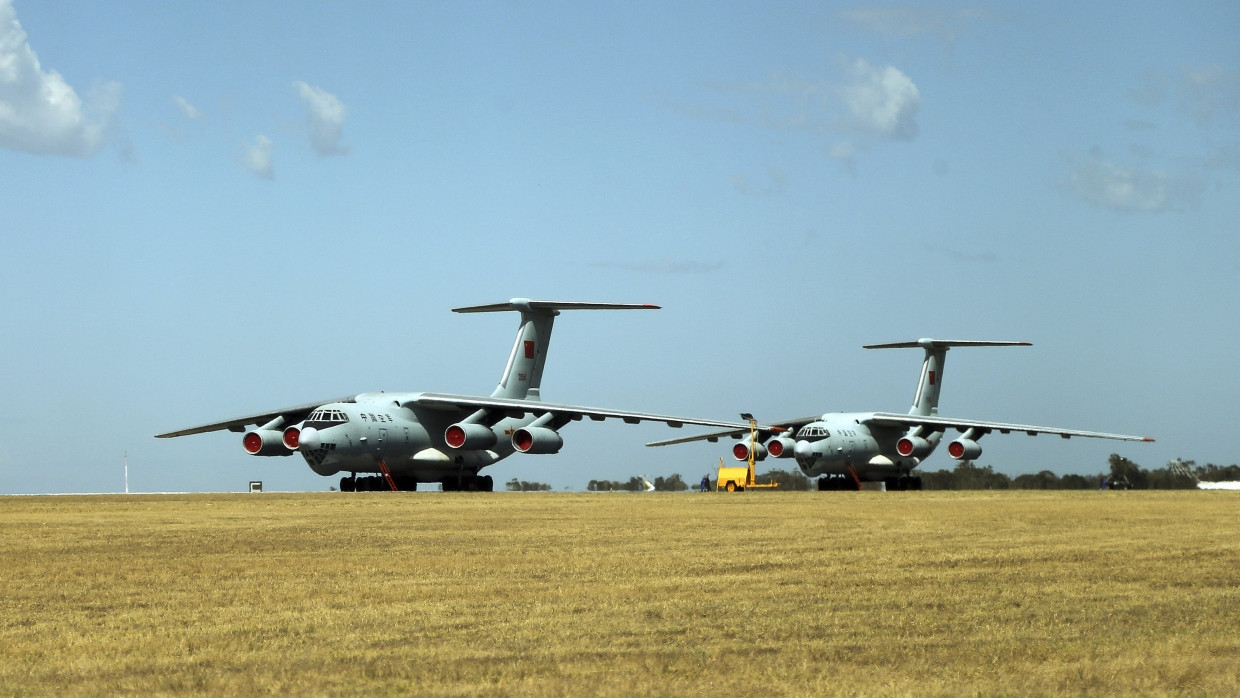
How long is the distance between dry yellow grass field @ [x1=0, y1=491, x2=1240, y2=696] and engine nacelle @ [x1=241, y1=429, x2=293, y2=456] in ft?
63.2

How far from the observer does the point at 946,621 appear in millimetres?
9211

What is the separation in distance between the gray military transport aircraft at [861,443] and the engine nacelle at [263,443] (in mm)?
15614

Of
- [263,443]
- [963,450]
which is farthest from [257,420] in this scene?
[963,450]

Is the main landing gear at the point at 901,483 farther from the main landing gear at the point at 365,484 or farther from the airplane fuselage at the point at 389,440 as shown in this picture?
the main landing gear at the point at 365,484

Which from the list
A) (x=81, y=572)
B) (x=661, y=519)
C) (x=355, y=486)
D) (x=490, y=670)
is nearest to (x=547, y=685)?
(x=490, y=670)

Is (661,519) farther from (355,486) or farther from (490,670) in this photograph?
(355,486)

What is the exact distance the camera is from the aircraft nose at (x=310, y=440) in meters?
37.3

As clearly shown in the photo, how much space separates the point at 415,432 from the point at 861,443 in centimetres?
1682

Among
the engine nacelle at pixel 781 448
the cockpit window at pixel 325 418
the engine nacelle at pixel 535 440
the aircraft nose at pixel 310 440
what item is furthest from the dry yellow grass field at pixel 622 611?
the engine nacelle at pixel 781 448

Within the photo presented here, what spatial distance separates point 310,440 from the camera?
3734cm

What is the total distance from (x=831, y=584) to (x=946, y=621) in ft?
7.80

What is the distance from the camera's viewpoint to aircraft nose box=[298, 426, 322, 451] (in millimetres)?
37344

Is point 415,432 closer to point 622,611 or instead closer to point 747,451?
point 747,451

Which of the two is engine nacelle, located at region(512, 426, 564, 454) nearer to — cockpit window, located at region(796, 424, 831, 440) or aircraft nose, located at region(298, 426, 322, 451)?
aircraft nose, located at region(298, 426, 322, 451)
